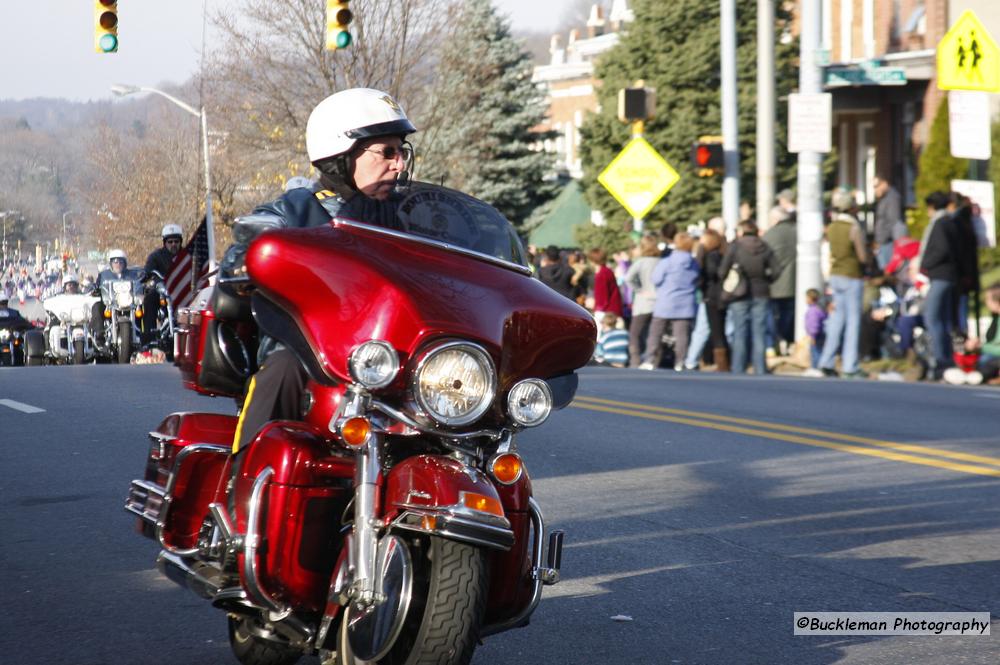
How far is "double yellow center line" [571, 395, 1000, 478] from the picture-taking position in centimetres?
1016

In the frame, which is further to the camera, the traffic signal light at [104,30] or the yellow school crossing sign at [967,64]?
the traffic signal light at [104,30]

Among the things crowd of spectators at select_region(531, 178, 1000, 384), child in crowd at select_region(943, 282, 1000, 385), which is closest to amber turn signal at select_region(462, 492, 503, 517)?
crowd of spectators at select_region(531, 178, 1000, 384)

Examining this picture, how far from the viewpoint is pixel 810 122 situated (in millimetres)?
21250

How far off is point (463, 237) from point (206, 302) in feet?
3.11

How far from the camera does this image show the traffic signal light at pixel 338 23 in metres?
21.5

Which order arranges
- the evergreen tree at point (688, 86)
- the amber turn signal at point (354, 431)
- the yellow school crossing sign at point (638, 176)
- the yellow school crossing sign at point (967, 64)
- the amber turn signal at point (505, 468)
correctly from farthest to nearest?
1. the evergreen tree at point (688, 86)
2. the yellow school crossing sign at point (638, 176)
3. the yellow school crossing sign at point (967, 64)
4. the amber turn signal at point (505, 468)
5. the amber turn signal at point (354, 431)

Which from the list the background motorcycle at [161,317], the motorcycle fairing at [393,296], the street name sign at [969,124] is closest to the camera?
the motorcycle fairing at [393,296]

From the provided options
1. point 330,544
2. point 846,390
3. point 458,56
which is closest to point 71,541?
point 330,544

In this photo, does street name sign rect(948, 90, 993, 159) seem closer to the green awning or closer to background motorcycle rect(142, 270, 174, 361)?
background motorcycle rect(142, 270, 174, 361)

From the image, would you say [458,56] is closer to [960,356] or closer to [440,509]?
[960,356]

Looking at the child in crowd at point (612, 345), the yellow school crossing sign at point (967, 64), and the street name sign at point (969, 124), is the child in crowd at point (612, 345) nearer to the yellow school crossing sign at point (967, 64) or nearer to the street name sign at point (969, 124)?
the street name sign at point (969, 124)

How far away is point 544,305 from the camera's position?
15.2 feet

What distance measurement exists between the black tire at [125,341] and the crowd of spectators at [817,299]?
6357mm

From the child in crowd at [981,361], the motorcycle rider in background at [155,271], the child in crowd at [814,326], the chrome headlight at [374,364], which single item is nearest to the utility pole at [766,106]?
the child in crowd at [814,326]
